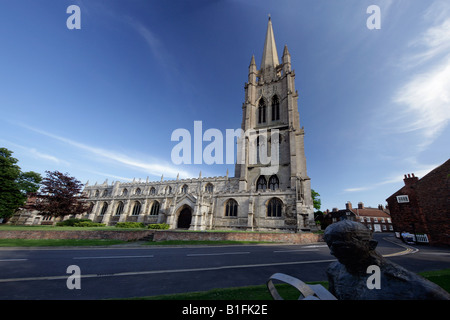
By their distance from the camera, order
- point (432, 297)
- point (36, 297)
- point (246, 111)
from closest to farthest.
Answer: point (432, 297) < point (36, 297) < point (246, 111)

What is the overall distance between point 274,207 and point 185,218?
13585 millimetres

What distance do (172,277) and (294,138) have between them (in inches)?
1118

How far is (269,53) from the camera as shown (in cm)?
4681

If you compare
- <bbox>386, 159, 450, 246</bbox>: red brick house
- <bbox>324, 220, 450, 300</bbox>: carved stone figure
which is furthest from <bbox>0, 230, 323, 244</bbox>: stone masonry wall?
<bbox>324, 220, 450, 300</bbox>: carved stone figure

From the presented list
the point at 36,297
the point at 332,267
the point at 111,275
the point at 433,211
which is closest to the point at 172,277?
the point at 111,275

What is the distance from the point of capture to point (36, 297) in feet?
12.9

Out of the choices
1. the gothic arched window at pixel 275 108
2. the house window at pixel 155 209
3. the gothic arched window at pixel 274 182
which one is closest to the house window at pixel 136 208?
the house window at pixel 155 209

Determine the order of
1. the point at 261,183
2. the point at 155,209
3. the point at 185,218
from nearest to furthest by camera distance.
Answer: the point at 185,218, the point at 261,183, the point at 155,209

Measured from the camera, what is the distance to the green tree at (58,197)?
903 inches

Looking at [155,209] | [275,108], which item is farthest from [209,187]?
[275,108]

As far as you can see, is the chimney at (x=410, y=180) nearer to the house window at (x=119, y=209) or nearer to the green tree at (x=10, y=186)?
the house window at (x=119, y=209)

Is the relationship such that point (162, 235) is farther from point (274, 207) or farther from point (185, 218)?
point (274, 207)

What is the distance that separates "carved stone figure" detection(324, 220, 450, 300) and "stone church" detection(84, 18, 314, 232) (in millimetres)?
20855
